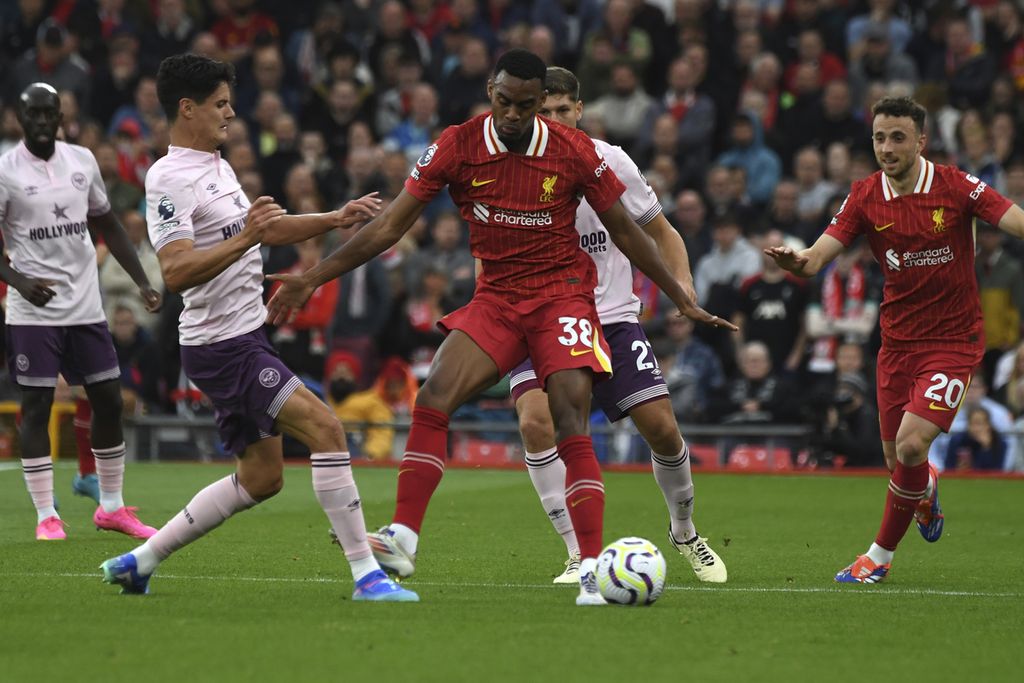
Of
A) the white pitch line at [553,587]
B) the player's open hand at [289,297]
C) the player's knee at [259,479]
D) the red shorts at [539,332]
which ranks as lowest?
the white pitch line at [553,587]

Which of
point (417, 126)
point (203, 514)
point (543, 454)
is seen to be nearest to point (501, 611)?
point (203, 514)

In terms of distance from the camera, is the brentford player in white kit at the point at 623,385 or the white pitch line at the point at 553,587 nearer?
the white pitch line at the point at 553,587

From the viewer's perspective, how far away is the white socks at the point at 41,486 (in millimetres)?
11391

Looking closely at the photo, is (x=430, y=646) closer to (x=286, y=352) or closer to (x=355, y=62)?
(x=286, y=352)

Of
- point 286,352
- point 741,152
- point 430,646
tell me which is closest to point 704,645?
point 430,646

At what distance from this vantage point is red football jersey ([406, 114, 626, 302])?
324 inches

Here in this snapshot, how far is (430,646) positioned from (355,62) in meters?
16.6

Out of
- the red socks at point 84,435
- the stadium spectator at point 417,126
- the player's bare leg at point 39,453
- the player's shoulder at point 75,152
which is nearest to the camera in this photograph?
the player's bare leg at point 39,453

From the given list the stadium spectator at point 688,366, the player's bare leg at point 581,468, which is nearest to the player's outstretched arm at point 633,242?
the player's bare leg at point 581,468

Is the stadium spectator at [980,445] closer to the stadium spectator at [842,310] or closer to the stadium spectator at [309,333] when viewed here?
the stadium spectator at [842,310]

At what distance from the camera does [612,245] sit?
969 cm

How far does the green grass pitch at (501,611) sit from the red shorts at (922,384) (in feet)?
3.09

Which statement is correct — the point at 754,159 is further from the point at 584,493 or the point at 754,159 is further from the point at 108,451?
the point at 584,493

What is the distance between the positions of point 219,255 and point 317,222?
0.53 m
